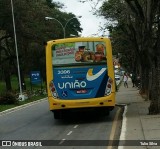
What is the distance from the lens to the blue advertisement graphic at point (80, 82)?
1864 cm

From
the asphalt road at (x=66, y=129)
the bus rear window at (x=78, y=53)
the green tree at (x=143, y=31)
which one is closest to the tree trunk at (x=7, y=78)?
the green tree at (x=143, y=31)

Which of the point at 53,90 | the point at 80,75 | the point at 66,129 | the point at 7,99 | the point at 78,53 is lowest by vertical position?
the point at 7,99

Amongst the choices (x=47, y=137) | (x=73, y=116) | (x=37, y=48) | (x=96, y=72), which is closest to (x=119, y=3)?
(x=73, y=116)

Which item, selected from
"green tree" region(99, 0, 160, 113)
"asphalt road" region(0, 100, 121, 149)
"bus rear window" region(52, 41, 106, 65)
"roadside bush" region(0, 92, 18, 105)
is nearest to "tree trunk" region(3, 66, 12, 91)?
"green tree" region(99, 0, 160, 113)

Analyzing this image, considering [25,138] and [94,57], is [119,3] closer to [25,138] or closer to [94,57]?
[94,57]

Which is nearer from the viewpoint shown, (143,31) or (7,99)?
(143,31)

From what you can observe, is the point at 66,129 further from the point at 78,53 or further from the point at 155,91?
the point at 155,91

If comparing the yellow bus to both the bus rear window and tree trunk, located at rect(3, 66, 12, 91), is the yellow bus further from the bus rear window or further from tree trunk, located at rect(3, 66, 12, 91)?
tree trunk, located at rect(3, 66, 12, 91)

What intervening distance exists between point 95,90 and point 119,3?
603 inches

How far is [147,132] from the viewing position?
13953 millimetres

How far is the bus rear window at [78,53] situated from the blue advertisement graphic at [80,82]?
1.05ft

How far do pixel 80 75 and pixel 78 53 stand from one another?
34.7 inches

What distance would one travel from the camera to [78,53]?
18.9 meters

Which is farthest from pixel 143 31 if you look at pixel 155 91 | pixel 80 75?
pixel 80 75
